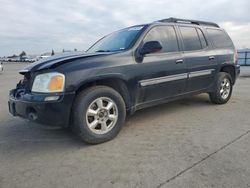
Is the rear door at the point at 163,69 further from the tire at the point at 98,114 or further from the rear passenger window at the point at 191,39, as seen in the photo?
the tire at the point at 98,114

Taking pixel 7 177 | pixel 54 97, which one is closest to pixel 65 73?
pixel 54 97

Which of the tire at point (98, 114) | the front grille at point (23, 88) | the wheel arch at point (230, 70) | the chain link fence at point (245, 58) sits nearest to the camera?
the tire at point (98, 114)

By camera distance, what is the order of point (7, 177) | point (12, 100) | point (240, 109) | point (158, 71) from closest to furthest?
1. point (7, 177)
2. point (12, 100)
3. point (158, 71)
4. point (240, 109)

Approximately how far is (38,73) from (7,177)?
1.42 m

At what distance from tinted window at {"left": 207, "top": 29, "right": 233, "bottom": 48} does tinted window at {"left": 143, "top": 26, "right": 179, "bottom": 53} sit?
1.33m

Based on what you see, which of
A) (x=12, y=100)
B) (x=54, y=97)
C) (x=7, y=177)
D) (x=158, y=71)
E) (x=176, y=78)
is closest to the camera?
(x=7, y=177)

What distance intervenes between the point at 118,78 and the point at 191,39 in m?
2.13

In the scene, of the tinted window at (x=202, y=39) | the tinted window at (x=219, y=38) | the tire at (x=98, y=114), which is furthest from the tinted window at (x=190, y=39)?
the tire at (x=98, y=114)

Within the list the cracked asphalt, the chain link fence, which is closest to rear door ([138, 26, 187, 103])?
the cracked asphalt

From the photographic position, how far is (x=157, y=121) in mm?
4789

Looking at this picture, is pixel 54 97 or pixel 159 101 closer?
pixel 54 97

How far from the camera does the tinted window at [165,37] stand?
14.8ft

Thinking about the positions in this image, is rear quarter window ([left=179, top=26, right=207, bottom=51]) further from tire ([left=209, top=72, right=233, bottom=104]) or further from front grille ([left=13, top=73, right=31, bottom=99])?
front grille ([left=13, top=73, right=31, bottom=99])

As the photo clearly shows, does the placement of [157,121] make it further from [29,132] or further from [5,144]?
[5,144]
